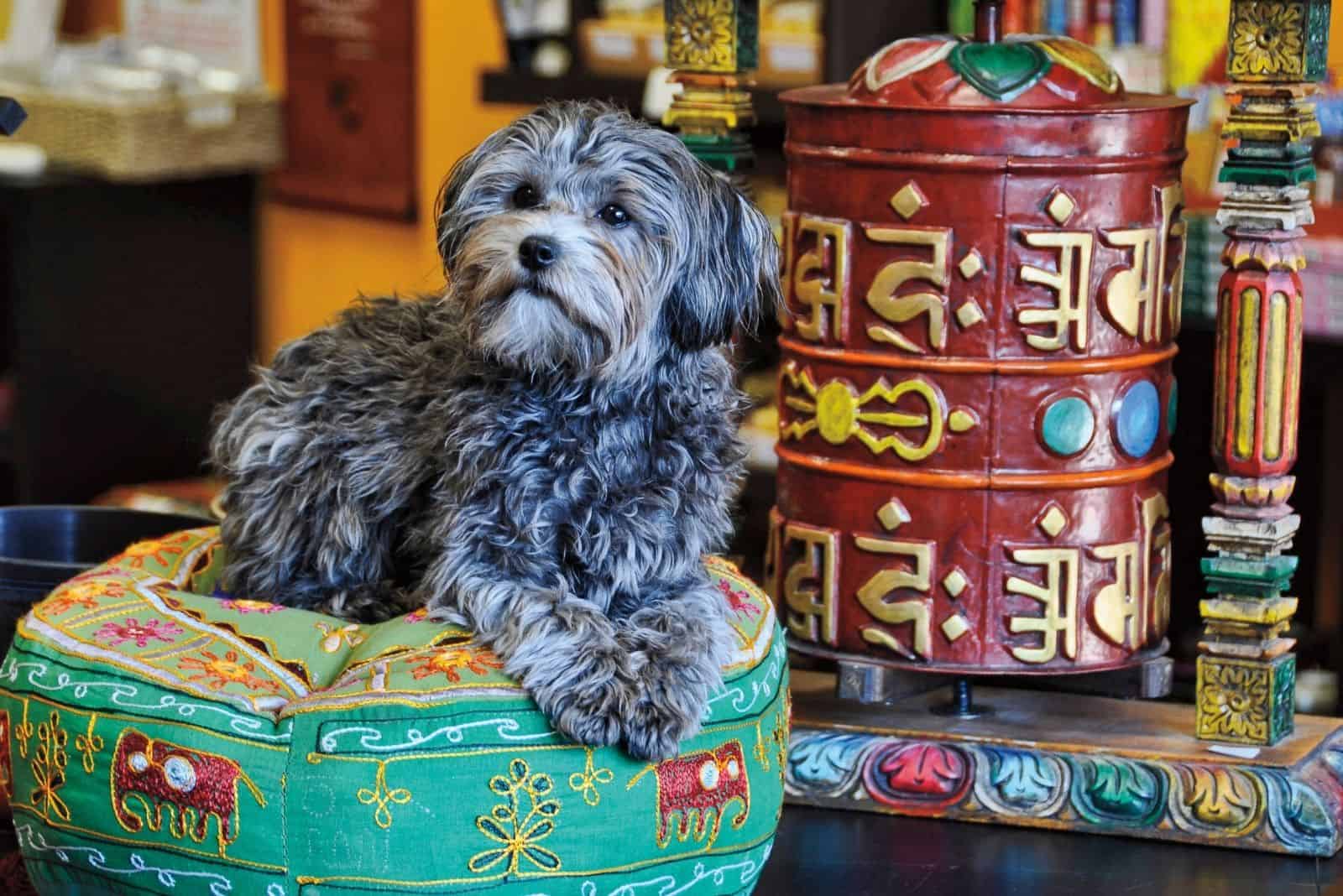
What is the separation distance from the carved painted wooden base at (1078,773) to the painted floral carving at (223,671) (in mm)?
680

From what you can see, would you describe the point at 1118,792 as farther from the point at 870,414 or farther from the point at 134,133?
the point at 134,133

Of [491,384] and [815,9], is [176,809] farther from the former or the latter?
[815,9]

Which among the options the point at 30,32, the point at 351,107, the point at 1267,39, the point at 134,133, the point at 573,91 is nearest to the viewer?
the point at 1267,39

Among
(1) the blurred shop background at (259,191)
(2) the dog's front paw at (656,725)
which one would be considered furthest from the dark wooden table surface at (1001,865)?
(1) the blurred shop background at (259,191)

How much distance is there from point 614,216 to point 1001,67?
0.55 meters

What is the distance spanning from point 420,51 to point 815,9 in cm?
116

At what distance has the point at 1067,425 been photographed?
214 cm

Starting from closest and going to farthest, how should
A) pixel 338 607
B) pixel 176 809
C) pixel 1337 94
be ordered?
pixel 176 809
pixel 338 607
pixel 1337 94

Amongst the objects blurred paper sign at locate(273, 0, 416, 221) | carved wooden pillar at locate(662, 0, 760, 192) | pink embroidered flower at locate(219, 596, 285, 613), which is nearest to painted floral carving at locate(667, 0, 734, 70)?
carved wooden pillar at locate(662, 0, 760, 192)

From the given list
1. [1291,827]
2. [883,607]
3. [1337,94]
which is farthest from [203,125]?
[1291,827]

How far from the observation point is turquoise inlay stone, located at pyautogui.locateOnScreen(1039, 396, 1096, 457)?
7.00 feet

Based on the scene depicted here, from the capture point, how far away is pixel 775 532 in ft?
7.62

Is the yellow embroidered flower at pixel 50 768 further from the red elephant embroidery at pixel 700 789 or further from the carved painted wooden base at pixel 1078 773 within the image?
the carved painted wooden base at pixel 1078 773

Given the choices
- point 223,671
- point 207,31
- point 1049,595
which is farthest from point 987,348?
point 207,31
